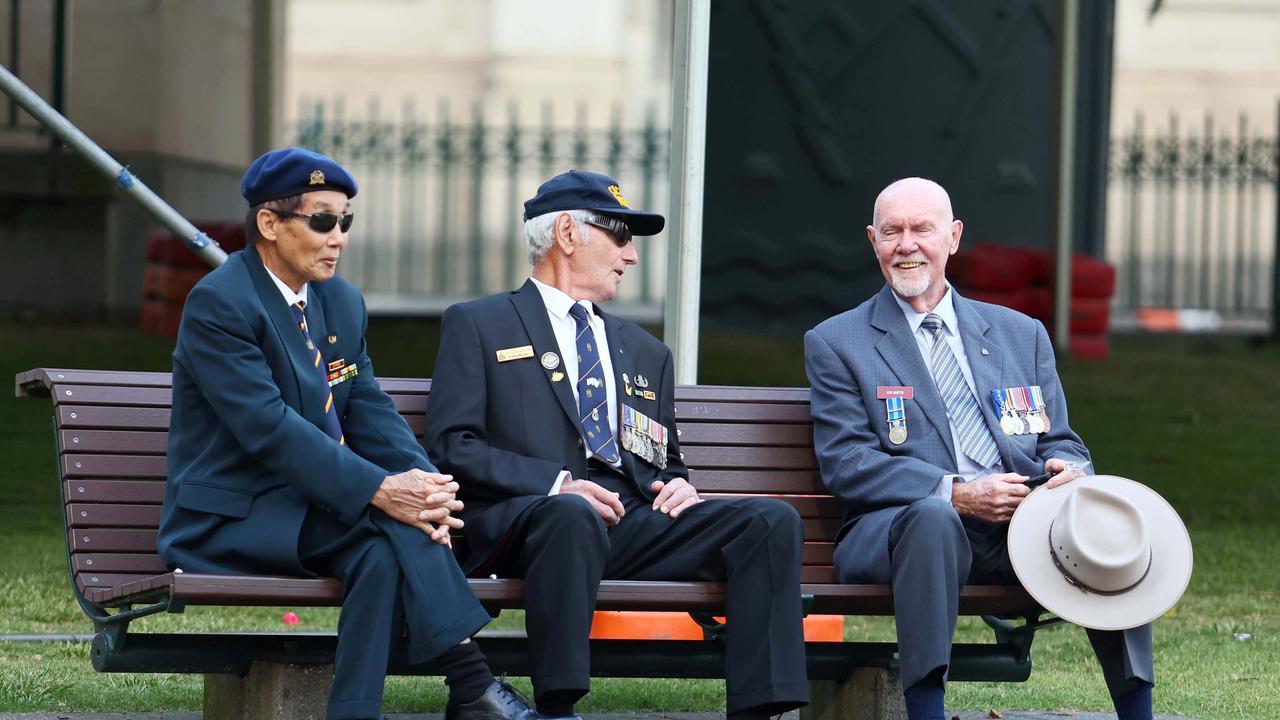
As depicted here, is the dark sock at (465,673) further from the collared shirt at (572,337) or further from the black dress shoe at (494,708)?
the collared shirt at (572,337)

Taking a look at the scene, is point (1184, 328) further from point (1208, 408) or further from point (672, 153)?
point (672, 153)

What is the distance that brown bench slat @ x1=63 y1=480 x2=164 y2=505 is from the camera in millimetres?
4207

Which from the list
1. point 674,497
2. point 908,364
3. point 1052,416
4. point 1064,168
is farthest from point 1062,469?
point 1064,168

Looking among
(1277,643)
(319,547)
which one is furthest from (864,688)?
(1277,643)

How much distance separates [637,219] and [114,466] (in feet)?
4.38

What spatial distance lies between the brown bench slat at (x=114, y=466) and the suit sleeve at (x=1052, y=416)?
209cm

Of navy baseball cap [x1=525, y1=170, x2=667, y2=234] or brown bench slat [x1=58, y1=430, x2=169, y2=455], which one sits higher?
navy baseball cap [x1=525, y1=170, x2=667, y2=234]

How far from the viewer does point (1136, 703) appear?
4.12 metres

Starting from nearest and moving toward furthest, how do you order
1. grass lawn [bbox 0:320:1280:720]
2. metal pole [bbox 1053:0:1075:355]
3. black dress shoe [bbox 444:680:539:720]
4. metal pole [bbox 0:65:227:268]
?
1. black dress shoe [bbox 444:680:539:720]
2. grass lawn [bbox 0:320:1280:720]
3. metal pole [bbox 0:65:227:268]
4. metal pole [bbox 1053:0:1075:355]

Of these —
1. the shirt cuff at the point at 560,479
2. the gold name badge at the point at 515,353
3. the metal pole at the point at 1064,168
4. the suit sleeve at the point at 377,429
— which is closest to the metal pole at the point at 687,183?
the gold name badge at the point at 515,353

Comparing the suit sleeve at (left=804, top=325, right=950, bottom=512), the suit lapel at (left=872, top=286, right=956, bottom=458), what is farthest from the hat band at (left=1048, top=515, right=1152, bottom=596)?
the suit lapel at (left=872, top=286, right=956, bottom=458)

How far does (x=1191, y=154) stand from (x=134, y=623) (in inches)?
692

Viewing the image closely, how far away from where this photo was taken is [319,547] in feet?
12.9

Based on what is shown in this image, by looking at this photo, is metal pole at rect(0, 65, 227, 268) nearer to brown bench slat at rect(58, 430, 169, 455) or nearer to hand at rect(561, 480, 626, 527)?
brown bench slat at rect(58, 430, 169, 455)
